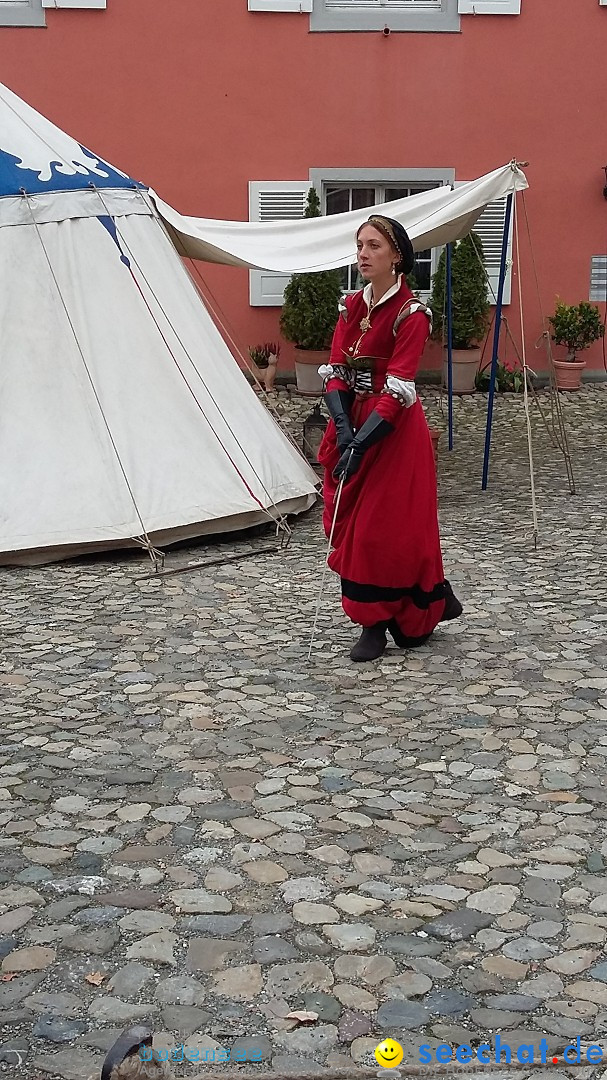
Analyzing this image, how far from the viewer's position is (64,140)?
677 cm

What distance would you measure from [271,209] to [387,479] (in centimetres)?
752

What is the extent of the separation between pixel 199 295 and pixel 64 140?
111 cm

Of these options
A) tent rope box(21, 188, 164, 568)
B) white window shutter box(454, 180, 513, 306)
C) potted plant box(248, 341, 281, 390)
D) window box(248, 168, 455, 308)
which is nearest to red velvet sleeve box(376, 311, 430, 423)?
tent rope box(21, 188, 164, 568)

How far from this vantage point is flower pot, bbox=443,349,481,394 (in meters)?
11.3

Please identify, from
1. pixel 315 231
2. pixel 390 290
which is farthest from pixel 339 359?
pixel 315 231

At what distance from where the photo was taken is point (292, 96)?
36.7 feet

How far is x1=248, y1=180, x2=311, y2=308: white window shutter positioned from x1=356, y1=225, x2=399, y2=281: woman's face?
23.1 feet

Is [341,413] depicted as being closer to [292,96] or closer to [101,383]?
[101,383]

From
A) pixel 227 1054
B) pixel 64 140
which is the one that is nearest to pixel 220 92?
pixel 64 140

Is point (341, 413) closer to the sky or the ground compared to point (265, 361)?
closer to the ground

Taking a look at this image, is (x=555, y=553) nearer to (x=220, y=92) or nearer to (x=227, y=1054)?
(x=227, y=1054)

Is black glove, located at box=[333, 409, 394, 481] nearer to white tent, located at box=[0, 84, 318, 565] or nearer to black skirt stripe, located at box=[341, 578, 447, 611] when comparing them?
black skirt stripe, located at box=[341, 578, 447, 611]

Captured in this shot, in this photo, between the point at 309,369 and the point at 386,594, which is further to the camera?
the point at 309,369

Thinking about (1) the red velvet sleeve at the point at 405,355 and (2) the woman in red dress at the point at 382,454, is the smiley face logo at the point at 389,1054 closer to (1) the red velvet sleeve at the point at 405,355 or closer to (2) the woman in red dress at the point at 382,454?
(2) the woman in red dress at the point at 382,454
